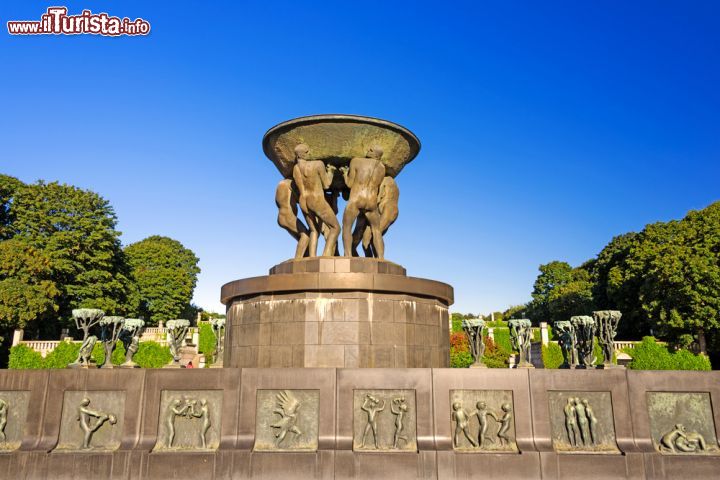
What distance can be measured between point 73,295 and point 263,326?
35700 millimetres

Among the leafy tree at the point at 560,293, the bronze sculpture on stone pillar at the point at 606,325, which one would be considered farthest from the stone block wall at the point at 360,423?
the leafy tree at the point at 560,293

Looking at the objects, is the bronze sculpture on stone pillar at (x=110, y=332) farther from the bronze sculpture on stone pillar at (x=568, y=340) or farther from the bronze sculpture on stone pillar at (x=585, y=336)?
the bronze sculpture on stone pillar at (x=585, y=336)

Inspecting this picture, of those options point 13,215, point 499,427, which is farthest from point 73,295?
point 499,427

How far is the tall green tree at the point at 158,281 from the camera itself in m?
55.3

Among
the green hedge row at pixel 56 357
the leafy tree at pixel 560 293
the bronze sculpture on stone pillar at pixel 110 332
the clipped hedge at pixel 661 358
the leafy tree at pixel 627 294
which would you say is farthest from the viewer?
the leafy tree at pixel 560 293

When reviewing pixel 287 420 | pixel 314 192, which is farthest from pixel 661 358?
pixel 287 420

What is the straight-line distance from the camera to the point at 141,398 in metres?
8.92

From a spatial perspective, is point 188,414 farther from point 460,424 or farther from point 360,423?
point 460,424

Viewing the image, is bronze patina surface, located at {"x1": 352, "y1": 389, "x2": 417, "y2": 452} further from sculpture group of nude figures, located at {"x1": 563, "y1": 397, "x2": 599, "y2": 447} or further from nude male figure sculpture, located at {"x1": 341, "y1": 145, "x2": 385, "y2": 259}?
nude male figure sculpture, located at {"x1": 341, "y1": 145, "x2": 385, "y2": 259}

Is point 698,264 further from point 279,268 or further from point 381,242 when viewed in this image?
point 279,268

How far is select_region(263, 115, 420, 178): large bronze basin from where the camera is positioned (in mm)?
13125

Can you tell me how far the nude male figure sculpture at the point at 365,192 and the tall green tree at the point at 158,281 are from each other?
4490 cm

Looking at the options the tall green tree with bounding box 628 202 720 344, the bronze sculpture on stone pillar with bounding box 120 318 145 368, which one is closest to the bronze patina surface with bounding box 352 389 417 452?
the bronze sculpture on stone pillar with bounding box 120 318 145 368

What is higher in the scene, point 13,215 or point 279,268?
point 13,215
